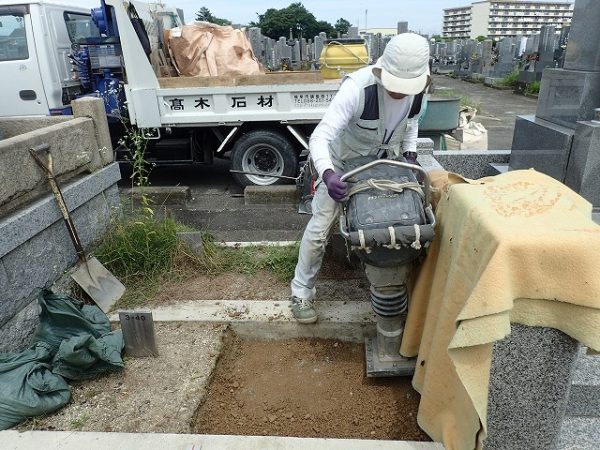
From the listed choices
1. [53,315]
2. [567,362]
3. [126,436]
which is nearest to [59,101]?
[53,315]

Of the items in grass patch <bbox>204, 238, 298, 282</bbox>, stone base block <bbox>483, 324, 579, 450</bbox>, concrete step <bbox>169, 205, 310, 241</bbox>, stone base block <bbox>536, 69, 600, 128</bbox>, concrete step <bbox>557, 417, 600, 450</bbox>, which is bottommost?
concrete step <bbox>169, 205, 310, 241</bbox>

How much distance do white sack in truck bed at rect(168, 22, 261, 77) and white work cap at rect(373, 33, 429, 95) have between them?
424 centimetres

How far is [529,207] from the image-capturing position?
179cm

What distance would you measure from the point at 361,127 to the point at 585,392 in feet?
5.84

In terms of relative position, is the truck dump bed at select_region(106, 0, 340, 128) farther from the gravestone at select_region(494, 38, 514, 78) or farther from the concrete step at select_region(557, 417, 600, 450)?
the gravestone at select_region(494, 38, 514, 78)

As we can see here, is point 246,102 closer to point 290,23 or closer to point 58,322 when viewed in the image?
point 58,322

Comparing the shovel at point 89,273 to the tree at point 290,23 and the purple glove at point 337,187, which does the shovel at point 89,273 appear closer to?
the purple glove at point 337,187

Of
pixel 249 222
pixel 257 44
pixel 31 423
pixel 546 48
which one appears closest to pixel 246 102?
pixel 249 222

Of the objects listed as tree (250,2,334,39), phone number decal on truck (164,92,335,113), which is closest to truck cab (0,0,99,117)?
phone number decal on truck (164,92,335,113)

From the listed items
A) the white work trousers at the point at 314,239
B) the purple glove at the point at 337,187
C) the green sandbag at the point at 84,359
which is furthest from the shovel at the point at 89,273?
the purple glove at the point at 337,187

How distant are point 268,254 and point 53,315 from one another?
1.72 m

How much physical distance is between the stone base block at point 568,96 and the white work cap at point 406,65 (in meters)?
1.74

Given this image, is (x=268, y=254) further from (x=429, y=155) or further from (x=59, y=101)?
(x=59, y=101)

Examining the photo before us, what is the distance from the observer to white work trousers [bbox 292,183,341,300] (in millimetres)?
2799
